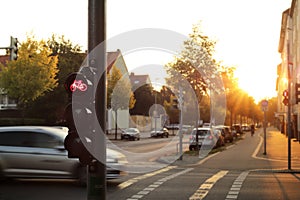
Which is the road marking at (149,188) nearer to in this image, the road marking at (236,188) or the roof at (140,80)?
the road marking at (236,188)

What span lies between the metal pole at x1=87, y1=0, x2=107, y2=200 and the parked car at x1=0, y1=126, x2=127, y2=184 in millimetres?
6902

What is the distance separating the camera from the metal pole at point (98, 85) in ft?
17.7

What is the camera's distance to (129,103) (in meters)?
Result: 50.5

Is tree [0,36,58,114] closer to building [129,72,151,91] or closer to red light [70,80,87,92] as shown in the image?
building [129,72,151,91]

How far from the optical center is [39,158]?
40.8 feet

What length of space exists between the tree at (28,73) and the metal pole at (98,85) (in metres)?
37.7

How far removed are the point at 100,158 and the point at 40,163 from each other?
7433mm

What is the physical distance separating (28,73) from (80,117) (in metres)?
38.5

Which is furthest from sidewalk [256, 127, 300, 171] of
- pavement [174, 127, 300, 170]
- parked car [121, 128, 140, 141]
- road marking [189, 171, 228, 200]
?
parked car [121, 128, 140, 141]

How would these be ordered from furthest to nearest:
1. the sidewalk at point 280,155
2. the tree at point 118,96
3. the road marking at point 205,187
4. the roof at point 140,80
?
1. the tree at point 118,96
2. the roof at point 140,80
3. the sidewalk at point 280,155
4. the road marking at point 205,187

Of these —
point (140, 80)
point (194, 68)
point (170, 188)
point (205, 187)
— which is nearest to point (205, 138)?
point (194, 68)

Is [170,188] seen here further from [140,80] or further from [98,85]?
[140,80]

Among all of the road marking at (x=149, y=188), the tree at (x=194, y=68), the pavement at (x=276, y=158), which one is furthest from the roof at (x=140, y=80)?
the road marking at (x=149, y=188)

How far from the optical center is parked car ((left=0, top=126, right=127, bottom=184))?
12.3m
